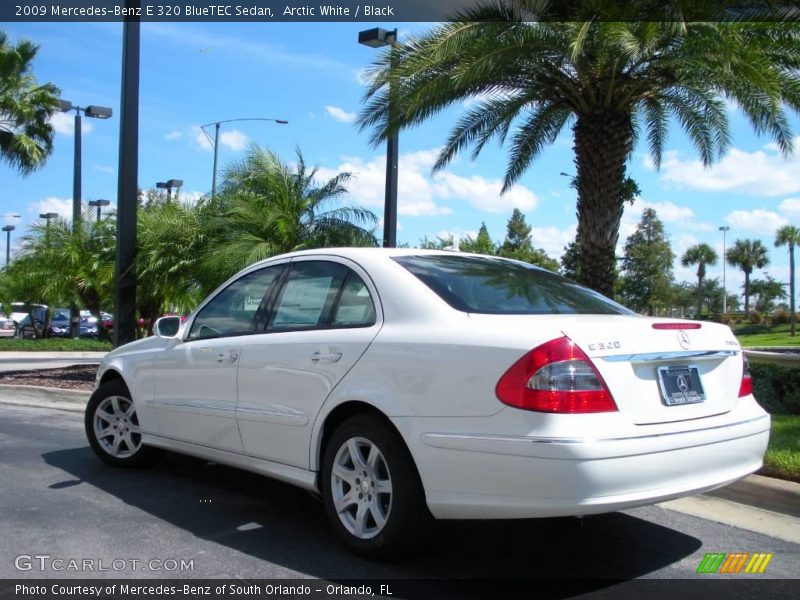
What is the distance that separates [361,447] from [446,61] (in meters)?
7.03

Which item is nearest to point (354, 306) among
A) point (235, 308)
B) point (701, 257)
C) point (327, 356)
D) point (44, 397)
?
point (327, 356)

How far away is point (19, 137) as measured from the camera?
62.3ft

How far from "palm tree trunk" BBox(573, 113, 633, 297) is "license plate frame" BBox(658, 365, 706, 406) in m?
6.89

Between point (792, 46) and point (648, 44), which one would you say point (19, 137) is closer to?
point (648, 44)

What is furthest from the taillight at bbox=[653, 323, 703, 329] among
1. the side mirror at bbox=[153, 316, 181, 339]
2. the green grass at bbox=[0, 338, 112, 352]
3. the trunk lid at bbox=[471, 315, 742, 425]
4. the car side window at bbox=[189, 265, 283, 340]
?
the green grass at bbox=[0, 338, 112, 352]

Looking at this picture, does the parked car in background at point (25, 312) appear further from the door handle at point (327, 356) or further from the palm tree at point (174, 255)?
the door handle at point (327, 356)

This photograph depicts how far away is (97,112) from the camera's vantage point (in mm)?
21219

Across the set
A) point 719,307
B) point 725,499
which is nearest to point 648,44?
point 725,499

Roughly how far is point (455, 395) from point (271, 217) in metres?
8.86

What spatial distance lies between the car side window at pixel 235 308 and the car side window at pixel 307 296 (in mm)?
217

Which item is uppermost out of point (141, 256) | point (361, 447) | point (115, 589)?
point (141, 256)

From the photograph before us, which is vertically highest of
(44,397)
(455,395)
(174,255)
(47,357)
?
(174,255)

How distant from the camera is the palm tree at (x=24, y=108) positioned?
18328 millimetres

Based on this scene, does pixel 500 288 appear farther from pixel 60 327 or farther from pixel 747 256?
pixel 747 256
